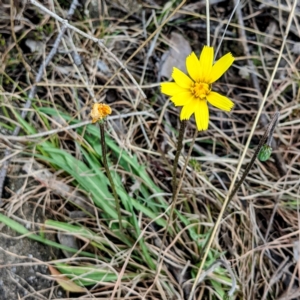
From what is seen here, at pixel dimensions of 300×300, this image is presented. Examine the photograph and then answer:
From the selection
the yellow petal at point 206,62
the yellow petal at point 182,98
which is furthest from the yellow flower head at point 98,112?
the yellow petal at point 206,62

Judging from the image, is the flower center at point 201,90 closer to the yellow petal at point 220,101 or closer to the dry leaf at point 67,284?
the yellow petal at point 220,101

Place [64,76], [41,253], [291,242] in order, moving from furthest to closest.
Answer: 1. [64,76]
2. [291,242]
3. [41,253]

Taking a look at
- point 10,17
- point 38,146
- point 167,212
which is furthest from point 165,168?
point 10,17

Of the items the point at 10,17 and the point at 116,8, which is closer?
the point at 10,17

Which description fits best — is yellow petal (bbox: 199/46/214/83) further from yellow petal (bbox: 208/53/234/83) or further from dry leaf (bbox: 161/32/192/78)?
dry leaf (bbox: 161/32/192/78)

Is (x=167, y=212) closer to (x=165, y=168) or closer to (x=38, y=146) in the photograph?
(x=165, y=168)

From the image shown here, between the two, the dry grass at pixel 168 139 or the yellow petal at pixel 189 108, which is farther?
the dry grass at pixel 168 139
